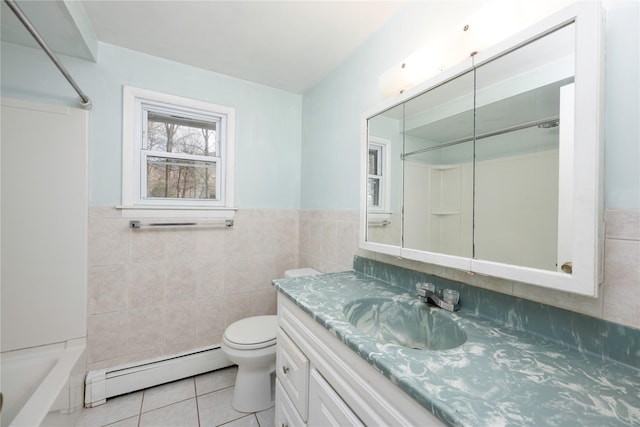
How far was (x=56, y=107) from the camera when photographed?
1.51 metres

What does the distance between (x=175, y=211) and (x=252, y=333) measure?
3.34 feet

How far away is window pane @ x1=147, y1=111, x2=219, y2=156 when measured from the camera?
1889mm

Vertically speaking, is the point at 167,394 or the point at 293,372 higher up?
the point at 293,372

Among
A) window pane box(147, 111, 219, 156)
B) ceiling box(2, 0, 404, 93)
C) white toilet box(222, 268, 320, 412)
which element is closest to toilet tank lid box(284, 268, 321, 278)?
white toilet box(222, 268, 320, 412)

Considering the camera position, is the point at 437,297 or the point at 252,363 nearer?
→ the point at 437,297

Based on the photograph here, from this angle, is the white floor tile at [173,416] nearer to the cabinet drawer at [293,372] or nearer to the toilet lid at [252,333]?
the toilet lid at [252,333]

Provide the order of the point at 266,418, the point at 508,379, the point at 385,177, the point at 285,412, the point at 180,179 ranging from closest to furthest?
the point at 508,379, the point at 285,412, the point at 385,177, the point at 266,418, the point at 180,179

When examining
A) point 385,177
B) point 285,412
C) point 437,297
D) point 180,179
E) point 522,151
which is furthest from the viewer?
point 180,179

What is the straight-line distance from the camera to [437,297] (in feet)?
3.47

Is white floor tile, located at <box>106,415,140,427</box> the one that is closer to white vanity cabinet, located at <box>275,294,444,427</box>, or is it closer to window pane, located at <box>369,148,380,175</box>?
white vanity cabinet, located at <box>275,294,444,427</box>

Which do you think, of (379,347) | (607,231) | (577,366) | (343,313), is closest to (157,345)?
(343,313)

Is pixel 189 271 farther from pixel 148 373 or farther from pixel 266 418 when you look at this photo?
pixel 266 418

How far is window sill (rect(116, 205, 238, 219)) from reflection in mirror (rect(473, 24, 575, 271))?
5.59 feet

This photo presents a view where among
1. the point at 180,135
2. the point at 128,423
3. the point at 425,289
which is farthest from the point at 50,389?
the point at 425,289
